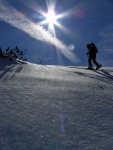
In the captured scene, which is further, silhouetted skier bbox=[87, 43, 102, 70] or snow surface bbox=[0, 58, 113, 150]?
silhouetted skier bbox=[87, 43, 102, 70]

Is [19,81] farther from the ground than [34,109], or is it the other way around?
[19,81]

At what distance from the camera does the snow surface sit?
2.38m

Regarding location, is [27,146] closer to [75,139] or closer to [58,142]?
[58,142]

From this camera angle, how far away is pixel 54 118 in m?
2.94

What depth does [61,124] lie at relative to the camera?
280 centimetres

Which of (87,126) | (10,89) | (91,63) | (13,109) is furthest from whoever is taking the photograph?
(91,63)

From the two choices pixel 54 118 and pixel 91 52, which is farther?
pixel 91 52

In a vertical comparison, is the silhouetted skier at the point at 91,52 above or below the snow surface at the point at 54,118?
above

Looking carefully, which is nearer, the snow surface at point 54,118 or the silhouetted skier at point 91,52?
the snow surface at point 54,118

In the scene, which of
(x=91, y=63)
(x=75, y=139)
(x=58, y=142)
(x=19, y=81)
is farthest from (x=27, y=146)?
(x=91, y=63)

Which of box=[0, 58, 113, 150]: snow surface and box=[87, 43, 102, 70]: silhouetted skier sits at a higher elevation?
box=[87, 43, 102, 70]: silhouetted skier

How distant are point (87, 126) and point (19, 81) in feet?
7.19

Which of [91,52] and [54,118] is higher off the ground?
[91,52]

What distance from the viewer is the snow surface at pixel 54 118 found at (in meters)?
2.38
